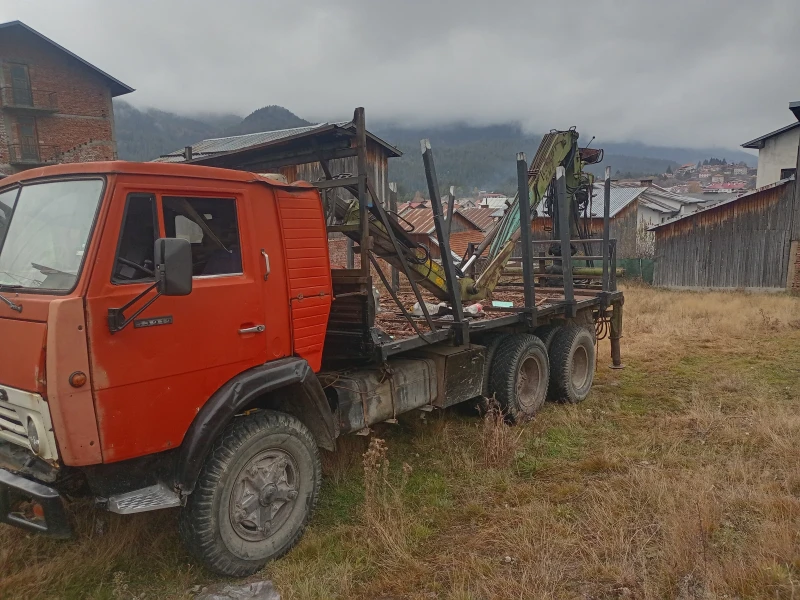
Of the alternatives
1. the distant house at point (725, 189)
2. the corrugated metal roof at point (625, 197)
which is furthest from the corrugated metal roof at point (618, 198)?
the distant house at point (725, 189)

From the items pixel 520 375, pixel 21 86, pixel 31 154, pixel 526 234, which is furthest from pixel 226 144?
pixel 21 86

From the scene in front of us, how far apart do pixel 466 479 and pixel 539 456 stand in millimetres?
890

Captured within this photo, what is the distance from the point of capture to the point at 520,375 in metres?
6.32

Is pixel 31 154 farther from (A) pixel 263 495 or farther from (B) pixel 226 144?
(A) pixel 263 495

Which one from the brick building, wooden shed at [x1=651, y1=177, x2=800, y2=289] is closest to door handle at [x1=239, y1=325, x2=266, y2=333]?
wooden shed at [x1=651, y1=177, x2=800, y2=289]

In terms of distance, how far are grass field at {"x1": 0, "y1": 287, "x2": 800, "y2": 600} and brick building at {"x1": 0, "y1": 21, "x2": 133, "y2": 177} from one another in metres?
25.0

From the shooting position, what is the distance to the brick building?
2506cm

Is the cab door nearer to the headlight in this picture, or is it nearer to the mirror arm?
the mirror arm

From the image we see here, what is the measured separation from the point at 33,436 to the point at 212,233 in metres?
1.45

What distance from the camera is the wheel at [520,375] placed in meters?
5.98

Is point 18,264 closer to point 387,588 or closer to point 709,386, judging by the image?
point 387,588

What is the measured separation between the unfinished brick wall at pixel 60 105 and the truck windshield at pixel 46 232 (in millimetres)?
24504

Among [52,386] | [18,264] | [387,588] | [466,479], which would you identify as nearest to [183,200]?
[18,264]

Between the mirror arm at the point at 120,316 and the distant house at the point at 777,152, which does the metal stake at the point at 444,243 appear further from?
the distant house at the point at 777,152
